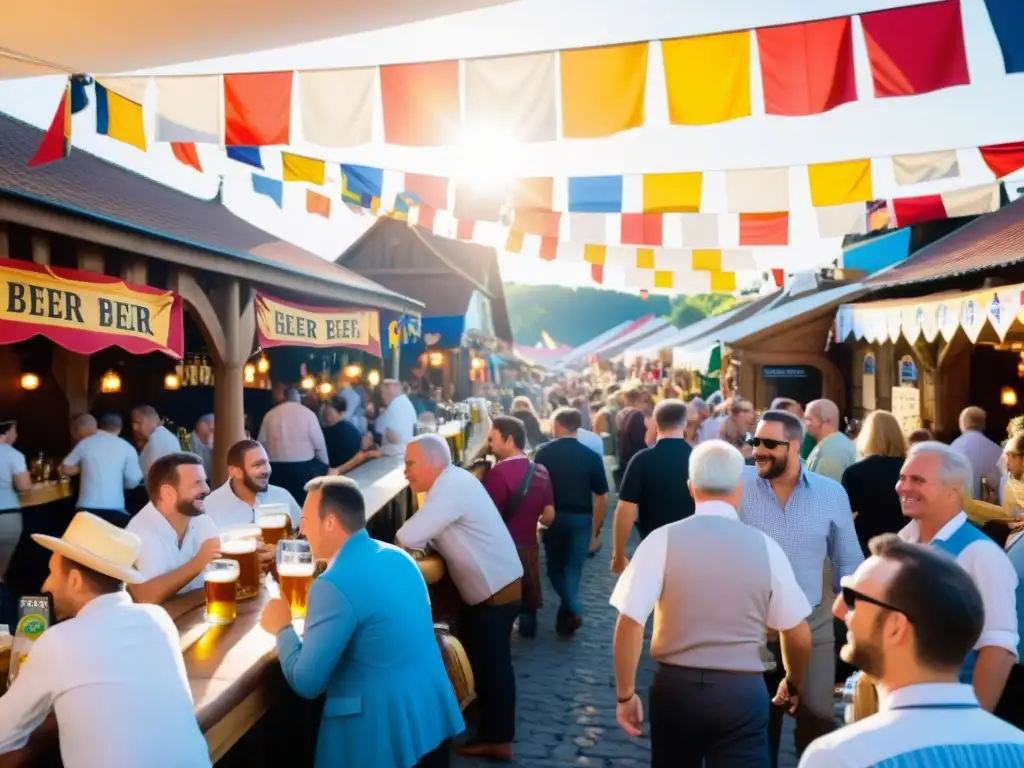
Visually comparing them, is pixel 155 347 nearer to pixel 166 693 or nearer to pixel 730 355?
pixel 166 693

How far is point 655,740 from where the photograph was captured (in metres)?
3.27

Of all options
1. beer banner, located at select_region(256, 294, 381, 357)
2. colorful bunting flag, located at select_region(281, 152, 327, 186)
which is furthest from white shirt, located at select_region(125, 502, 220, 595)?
colorful bunting flag, located at select_region(281, 152, 327, 186)

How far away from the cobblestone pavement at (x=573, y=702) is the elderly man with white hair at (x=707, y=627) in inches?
72.3

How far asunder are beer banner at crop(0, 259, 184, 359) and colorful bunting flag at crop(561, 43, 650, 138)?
3.72m

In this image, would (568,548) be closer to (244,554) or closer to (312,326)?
(244,554)

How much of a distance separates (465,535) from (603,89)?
399cm

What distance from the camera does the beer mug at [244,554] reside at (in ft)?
12.1

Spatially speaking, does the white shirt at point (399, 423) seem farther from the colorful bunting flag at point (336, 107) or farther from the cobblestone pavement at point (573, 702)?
the colorful bunting flag at point (336, 107)

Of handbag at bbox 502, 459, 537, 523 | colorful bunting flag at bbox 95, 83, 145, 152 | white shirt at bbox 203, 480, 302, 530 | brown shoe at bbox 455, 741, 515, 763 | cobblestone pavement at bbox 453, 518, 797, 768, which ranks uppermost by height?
colorful bunting flag at bbox 95, 83, 145, 152

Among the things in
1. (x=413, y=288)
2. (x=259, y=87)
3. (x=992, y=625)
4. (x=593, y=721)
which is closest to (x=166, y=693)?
(x=992, y=625)

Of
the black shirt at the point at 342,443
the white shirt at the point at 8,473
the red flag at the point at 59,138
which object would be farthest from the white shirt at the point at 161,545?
the black shirt at the point at 342,443

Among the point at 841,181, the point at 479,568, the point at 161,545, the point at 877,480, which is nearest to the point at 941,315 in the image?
the point at 841,181

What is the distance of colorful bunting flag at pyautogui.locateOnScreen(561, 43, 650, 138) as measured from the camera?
6734mm

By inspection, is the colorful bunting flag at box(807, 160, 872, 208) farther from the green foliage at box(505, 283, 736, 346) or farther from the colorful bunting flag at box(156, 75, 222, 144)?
the green foliage at box(505, 283, 736, 346)
